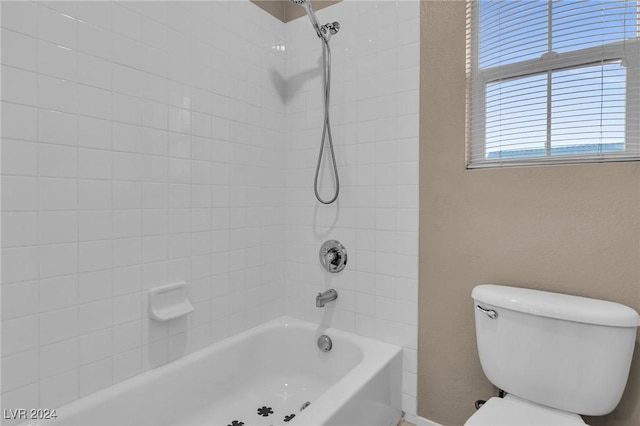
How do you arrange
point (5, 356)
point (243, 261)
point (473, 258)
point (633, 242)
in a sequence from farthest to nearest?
point (243, 261) < point (473, 258) < point (633, 242) < point (5, 356)

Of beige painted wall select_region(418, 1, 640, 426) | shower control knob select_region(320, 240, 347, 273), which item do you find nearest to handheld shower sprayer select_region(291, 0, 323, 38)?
beige painted wall select_region(418, 1, 640, 426)

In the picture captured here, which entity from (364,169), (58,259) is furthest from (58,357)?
(364,169)

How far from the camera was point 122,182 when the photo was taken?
4.53ft

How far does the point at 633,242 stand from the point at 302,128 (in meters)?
1.56

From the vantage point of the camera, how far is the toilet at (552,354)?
45.9 inches

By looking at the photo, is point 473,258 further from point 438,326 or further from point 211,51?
point 211,51

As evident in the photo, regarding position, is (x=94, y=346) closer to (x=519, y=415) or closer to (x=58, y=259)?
(x=58, y=259)

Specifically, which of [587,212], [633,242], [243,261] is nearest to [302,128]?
[243,261]

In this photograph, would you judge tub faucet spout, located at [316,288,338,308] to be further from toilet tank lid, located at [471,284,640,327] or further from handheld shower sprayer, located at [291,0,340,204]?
toilet tank lid, located at [471,284,640,327]

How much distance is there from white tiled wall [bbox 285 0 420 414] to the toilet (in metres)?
0.44

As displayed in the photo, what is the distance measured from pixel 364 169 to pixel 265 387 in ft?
4.10

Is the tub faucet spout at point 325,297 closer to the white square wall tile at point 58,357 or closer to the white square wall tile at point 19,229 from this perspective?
the white square wall tile at point 58,357

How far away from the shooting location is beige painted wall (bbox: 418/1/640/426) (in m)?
1.29

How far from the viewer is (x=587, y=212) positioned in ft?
4.36
